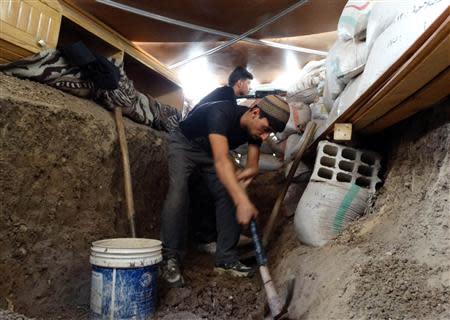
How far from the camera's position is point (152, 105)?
2295mm

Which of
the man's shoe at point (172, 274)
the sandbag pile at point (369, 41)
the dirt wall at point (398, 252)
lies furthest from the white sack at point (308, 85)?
the man's shoe at point (172, 274)

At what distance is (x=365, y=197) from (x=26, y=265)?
1.31m

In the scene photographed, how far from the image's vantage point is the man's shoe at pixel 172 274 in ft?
4.97

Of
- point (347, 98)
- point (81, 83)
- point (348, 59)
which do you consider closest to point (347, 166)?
point (347, 98)

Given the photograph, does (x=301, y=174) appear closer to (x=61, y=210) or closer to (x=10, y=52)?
(x=61, y=210)

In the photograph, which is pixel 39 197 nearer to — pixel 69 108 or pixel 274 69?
pixel 69 108

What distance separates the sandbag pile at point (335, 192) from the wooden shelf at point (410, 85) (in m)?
0.18

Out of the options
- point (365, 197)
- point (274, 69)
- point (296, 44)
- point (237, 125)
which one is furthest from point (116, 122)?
point (274, 69)

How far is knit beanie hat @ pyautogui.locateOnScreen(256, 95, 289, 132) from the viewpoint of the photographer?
4.96 feet

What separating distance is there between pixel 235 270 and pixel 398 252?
89 cm

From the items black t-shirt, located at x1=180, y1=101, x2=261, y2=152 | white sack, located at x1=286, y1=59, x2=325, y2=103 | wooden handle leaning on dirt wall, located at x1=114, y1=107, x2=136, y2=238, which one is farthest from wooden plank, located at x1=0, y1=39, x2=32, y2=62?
white sack, located at x1=286, y1=59, x2=325, y2=103

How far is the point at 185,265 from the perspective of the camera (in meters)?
1.83

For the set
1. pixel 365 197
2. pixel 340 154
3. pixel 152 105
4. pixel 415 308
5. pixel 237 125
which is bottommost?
pixel 415 308

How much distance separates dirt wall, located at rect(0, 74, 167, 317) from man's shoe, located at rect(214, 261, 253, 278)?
53 cm
